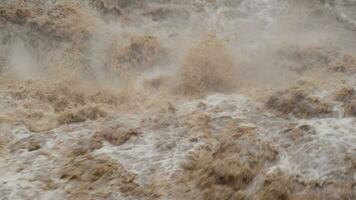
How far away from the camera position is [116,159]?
535 centimetres

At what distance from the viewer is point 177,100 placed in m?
7.13

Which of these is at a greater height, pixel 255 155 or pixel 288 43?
pixel 288 43

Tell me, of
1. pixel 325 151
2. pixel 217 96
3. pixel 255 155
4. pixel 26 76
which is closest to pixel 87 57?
pixel 26 76

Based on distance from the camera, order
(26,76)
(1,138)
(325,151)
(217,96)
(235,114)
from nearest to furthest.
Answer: (325,151)
(1,138)
(235,114)
(217,96)
(26,76)

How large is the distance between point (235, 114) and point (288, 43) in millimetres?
3384

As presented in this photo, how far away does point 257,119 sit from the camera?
6262 millimetres

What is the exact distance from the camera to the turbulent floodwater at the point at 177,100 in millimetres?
Result: 4863

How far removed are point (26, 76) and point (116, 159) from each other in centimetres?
349

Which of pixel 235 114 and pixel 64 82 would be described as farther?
pixel 64 82

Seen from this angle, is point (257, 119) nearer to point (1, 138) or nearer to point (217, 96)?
point (217, 96)

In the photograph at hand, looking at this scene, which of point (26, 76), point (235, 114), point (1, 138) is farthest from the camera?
point (26, 76)

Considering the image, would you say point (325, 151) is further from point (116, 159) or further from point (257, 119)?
point (116, 159)

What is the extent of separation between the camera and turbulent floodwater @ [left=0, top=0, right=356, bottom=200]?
486cm

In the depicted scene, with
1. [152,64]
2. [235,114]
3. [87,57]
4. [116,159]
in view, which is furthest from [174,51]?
[116,159]
